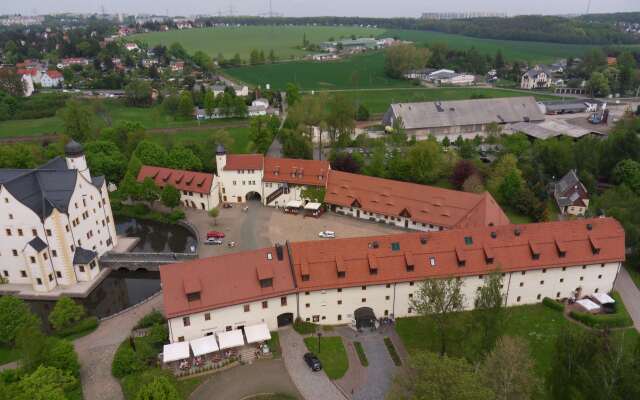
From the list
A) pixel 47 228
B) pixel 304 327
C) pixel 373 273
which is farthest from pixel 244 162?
pixel 373 273

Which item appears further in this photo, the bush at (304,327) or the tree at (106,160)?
the tree at (106,160)

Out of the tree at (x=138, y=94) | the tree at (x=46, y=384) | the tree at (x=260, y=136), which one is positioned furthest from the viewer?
the tree at (x=138, y=94)

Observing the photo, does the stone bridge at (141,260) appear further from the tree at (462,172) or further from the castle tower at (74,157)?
the tree at (462,172)

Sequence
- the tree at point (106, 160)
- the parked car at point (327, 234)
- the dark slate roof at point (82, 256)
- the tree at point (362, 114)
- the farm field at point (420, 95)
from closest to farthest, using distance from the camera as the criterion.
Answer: the dark slate roof at point (82, 256)
the parked car at point (327, 234)
the tree at point (106, 160)
the tree at point (362, 114)
the farm field at point (420, 95)

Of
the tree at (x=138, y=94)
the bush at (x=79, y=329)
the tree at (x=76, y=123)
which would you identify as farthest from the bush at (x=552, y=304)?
the tree at (x=138, y=94)

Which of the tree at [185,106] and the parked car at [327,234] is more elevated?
the tree at [185,106]

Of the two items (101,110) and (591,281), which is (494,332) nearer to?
(591,281)

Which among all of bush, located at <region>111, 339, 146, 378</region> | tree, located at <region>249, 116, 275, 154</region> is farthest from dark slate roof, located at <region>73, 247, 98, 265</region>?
tree, located at <region>249, 116, 275, 154</region>

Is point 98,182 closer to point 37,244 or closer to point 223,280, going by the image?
point 37,244
